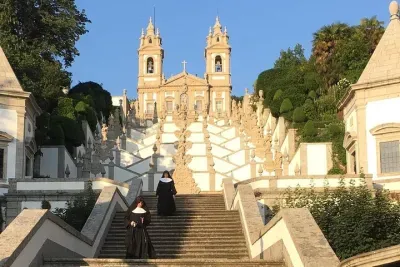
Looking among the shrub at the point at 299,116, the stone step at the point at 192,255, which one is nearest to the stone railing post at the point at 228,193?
the stone step at the point at 192,255

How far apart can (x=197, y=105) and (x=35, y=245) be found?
7391cm

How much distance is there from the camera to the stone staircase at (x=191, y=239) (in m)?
12.8

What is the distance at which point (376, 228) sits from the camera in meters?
14.6

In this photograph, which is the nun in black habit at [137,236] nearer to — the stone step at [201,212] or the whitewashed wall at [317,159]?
the stone step at [201,212]

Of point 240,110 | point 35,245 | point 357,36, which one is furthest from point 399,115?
point 240,110

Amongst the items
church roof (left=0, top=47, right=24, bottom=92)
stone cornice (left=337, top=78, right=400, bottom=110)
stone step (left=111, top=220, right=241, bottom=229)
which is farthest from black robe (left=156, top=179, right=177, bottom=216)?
church roof (left=0, top=47, right=24, bottom=92)

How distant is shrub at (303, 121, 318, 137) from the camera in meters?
37.9

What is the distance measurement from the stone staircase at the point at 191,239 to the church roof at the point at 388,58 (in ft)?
30.7

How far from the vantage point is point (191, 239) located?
53.6ft

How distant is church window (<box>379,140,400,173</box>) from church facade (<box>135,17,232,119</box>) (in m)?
57.5

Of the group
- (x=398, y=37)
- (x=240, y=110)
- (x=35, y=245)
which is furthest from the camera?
(x=240, y=110)

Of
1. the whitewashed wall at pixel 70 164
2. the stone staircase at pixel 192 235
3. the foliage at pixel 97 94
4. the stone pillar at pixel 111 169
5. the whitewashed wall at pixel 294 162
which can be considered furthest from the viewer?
the foliage at pixel 97 94

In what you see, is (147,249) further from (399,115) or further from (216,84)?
(216,84)

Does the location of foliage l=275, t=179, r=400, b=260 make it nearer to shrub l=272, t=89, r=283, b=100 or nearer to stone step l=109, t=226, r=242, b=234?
stone step l=109, t=226, r=242, b=234
